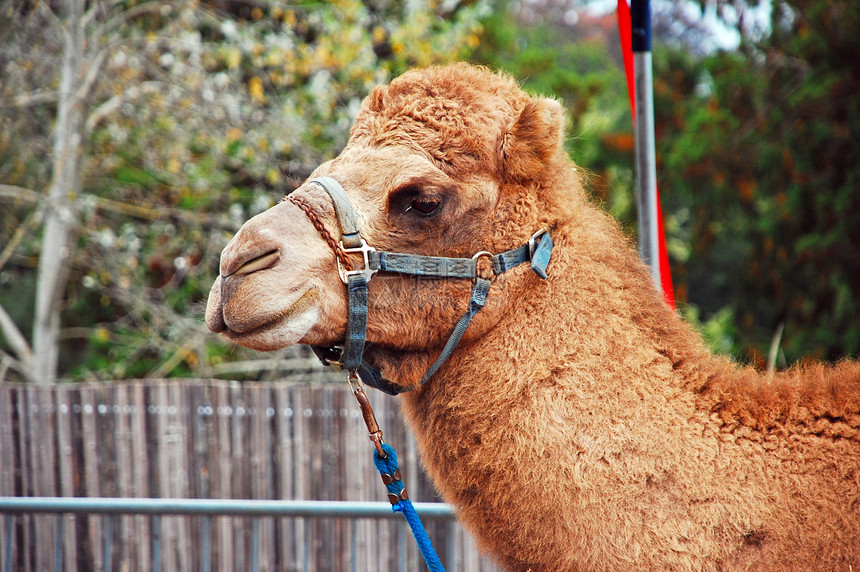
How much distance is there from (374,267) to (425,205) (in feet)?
0.91

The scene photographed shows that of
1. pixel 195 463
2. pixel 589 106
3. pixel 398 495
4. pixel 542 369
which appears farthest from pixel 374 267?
pixel 589 106

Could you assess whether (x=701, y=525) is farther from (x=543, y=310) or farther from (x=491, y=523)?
(x=543, y=310)

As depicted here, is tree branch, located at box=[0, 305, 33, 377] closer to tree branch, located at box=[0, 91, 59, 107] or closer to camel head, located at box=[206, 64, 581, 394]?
tree branch, located at box=[0, 91, 59, 107]

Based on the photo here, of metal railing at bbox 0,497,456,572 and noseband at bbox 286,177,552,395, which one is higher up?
noseband at bbox 286,177,552,395

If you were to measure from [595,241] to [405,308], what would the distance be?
720 millimetres

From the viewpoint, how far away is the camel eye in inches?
97.2

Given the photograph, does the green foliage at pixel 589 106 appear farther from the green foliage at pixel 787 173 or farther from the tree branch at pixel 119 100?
the tree branch at pixel 119 100

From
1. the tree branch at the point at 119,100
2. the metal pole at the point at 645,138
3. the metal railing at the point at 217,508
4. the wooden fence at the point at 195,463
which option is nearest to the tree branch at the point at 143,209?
the tree branch at the point at 119,100

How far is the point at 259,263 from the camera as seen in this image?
225 centimetres

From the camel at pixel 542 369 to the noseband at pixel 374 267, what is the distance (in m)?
0.03

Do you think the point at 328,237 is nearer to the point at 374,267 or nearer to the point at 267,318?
the point at 374,267

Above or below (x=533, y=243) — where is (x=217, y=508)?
below

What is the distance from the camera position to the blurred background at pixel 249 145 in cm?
809

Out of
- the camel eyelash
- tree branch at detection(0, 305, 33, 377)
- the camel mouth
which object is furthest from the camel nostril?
tree branch at detection(0, 305, 33, 377)
